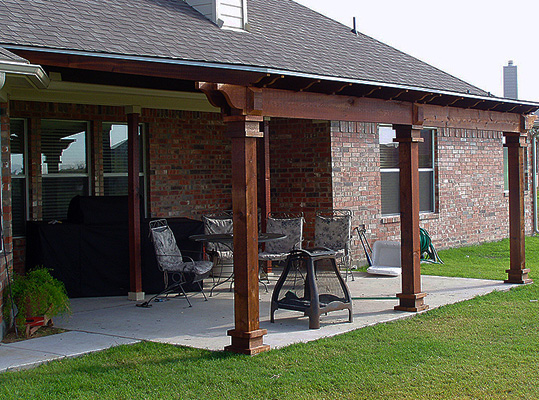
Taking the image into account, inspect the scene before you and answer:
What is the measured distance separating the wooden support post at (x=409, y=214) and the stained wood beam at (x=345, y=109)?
0.70 feet

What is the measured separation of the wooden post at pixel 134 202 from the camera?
358 inches

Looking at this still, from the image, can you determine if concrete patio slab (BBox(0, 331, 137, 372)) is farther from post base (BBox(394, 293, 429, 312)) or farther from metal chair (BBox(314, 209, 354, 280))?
metal chair (BBox(314, 209, 354, 280))

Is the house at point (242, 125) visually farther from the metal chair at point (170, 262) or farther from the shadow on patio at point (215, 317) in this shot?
the shadow on patio at point (215, 317)

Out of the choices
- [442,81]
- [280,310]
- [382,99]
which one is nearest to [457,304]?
[280,310]

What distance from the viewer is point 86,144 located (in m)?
10.4

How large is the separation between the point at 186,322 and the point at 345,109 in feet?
9.60

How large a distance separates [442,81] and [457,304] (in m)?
3.77

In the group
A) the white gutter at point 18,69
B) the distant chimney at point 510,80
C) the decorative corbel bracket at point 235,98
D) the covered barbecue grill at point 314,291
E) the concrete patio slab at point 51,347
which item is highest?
the distant chimney at point 510,80

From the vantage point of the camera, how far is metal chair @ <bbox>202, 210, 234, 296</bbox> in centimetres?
1038

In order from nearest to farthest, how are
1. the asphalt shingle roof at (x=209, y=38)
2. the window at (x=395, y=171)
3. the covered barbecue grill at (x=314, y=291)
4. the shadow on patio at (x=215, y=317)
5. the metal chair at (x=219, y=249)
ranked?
the asphalt shingle roof at (x=209, y=38)
the shadow on patio at (x=215, y=317)
the covered barbecue grill at (x=314, y=291)
the metal chair at (x=219, y=249)
the window at (x=395, y=171)

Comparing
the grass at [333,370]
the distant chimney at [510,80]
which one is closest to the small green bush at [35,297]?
the grass at [333,370]

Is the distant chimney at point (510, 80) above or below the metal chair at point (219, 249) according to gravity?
above

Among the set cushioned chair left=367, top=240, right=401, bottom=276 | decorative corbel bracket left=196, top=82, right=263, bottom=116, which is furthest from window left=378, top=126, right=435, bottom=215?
decorative corbel bracket left=196, top=82, right=263, bottom=116

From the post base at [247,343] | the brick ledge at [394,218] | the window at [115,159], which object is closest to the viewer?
the post base at [247,343]
